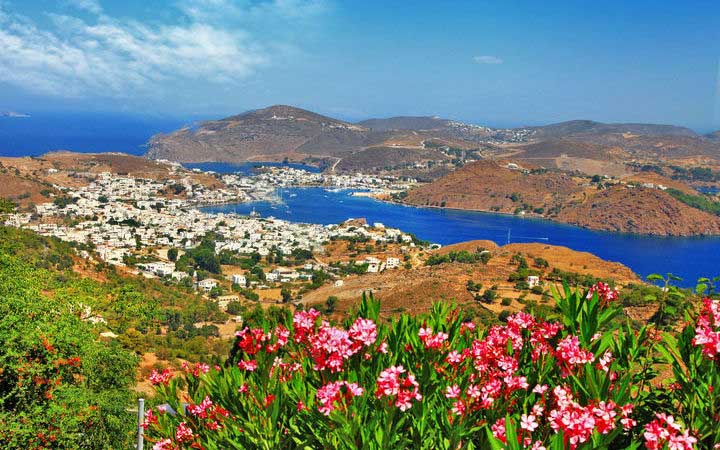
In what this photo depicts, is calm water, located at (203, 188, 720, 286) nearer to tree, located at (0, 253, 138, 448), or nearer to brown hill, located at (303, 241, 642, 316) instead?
brown hill, located at (303, 241, 642, 316)

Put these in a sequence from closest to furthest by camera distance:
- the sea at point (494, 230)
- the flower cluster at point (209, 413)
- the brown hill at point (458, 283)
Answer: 1. the flower cluster at point (209, 413)
2. the brown hill at point (458, 283)
3. the sea at point (494, 230)

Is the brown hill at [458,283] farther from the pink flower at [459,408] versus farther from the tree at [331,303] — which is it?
the pink flower at [459,408]

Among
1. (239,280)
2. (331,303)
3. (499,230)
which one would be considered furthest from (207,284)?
(499,230)

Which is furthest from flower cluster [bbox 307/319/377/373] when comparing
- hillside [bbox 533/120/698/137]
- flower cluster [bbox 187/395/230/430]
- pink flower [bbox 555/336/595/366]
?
hillside [bbox 533/120/698/137]

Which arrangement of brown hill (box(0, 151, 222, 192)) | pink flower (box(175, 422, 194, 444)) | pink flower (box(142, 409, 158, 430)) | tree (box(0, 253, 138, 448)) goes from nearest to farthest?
pink flower (box(175, 422, 194, 444)) → pink flower (box(142, 409, 158, 430)) → tree (box(0, 253, 138, 448)) → brown hill (box(0, 151, 222, 192))

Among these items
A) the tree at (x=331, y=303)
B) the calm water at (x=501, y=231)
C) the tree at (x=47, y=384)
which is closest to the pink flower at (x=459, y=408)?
the tree at (x=47, y=384)

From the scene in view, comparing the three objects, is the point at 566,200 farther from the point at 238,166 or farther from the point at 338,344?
the point at 338,344
